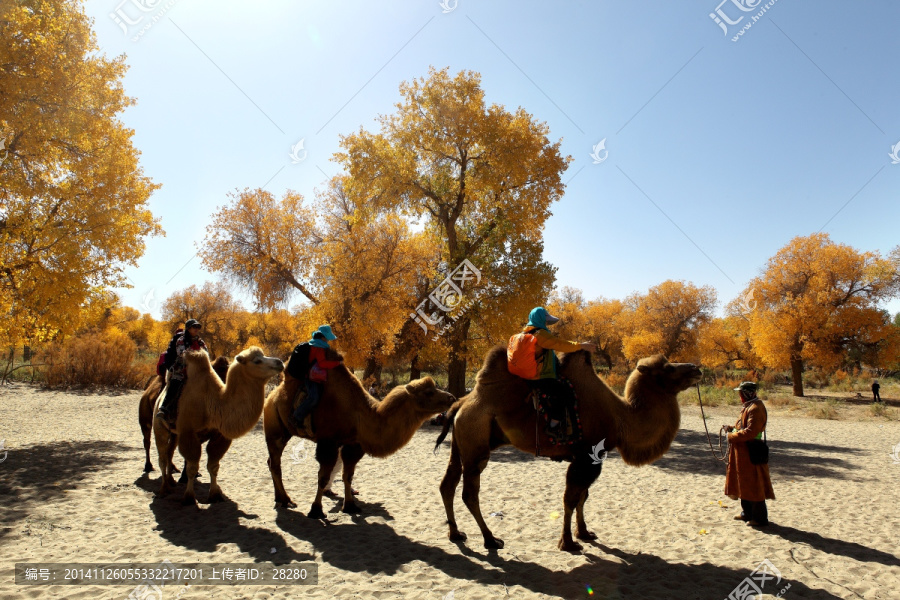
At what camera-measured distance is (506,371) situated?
18.1 ft

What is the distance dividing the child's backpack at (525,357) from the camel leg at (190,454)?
4658 millimetres

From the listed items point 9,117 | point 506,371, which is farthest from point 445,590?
point 9,117

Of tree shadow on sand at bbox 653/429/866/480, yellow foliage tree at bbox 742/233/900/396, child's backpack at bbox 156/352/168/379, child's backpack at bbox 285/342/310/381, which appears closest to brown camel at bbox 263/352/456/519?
child's backpack at bbox 285/342/310/381

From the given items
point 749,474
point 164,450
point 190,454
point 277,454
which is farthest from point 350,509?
point 749,474

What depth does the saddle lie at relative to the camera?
511cm

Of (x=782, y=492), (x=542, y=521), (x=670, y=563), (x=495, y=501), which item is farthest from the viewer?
(x=782, y=492)

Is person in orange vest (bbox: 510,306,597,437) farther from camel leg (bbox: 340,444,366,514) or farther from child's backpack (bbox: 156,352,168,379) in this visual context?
child's backpack (bbox: 156,352,168,379)

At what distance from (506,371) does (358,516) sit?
10.9ft

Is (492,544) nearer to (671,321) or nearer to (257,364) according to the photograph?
(257,364)

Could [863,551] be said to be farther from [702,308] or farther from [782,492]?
[702,308]

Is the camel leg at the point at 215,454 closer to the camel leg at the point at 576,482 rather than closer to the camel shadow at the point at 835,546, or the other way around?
the camel leg at the point at 576,482

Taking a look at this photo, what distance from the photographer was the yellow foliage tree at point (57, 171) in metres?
10.5

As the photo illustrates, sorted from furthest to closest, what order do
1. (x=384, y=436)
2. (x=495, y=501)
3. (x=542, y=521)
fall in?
(x=495, y=501) < (x=542, y=521) < (x=384, y=436)

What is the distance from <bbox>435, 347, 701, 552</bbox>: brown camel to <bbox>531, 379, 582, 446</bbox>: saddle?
10 centimetres
